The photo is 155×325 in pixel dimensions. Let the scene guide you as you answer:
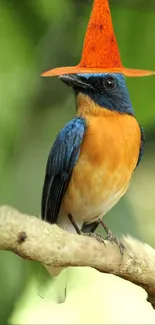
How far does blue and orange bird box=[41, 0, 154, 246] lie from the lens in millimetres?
999

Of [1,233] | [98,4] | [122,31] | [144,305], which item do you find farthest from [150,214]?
[1,233]

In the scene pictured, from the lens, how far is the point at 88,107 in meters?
1.01

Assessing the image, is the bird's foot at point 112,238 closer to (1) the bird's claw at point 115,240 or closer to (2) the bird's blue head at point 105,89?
(1) the bird's claw at point 115,240

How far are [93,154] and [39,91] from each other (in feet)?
0.38

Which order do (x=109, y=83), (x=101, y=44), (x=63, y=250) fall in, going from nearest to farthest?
(x=63, y=250)
(x=101, y=44)
(x=109, y=83)

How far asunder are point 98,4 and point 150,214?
14.8 inches

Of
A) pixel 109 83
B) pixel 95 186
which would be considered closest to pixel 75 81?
pixel 109 83

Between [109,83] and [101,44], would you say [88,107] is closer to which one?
[109,83]

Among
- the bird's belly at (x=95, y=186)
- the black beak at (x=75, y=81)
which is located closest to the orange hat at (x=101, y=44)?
the black beak at (x=75, y=81)

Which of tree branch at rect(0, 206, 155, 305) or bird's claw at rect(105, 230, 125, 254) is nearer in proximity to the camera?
tree branch at rect(0, 206, 155, 305)

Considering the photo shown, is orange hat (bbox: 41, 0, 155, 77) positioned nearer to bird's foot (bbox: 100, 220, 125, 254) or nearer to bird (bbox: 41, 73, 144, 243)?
bird (bbox: 41, 73, 144, 243)

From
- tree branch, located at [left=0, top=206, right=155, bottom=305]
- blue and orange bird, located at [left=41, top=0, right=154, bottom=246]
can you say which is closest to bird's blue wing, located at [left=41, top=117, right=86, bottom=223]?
blue and orange bird, located at [left=41, top=0, right=154, bottom=246]

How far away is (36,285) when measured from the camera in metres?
1.04

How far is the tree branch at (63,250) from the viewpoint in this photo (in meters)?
0.70
